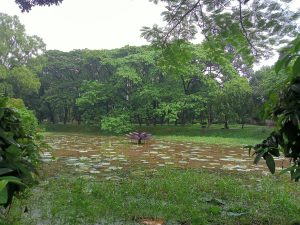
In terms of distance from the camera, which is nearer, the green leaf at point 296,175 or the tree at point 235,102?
the green leaf at point 296,175

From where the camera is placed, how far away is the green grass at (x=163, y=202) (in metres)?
3.14

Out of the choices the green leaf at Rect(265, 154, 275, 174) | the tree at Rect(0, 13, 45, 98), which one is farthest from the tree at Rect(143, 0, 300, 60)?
the tree at Rect(0, 13, 45, 98)

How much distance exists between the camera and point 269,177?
602cm

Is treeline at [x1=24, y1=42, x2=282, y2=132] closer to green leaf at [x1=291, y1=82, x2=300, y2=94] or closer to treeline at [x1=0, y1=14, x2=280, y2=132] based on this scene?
treeline at [x1=0, y1=14, x2=280, y2=132]

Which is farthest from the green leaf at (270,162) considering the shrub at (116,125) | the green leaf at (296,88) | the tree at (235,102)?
the tree at (235,102)

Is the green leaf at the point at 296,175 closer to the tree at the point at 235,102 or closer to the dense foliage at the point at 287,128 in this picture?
the dense foliage at the point at 287,128

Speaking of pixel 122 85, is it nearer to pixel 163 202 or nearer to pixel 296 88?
pixel 163 202

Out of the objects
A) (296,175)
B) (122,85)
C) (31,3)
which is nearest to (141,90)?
(122,85)

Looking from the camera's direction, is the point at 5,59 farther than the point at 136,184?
Yes

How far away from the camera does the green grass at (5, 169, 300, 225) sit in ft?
10.3

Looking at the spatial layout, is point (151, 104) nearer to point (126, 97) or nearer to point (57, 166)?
point (126, 97)

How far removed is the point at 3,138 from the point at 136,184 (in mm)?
3849

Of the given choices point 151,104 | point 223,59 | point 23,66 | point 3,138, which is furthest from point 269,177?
point 23,66

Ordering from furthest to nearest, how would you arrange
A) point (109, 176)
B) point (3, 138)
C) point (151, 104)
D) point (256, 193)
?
point (151, 104) → point (109, 176) → point (256, 193) → point (3, 138)
